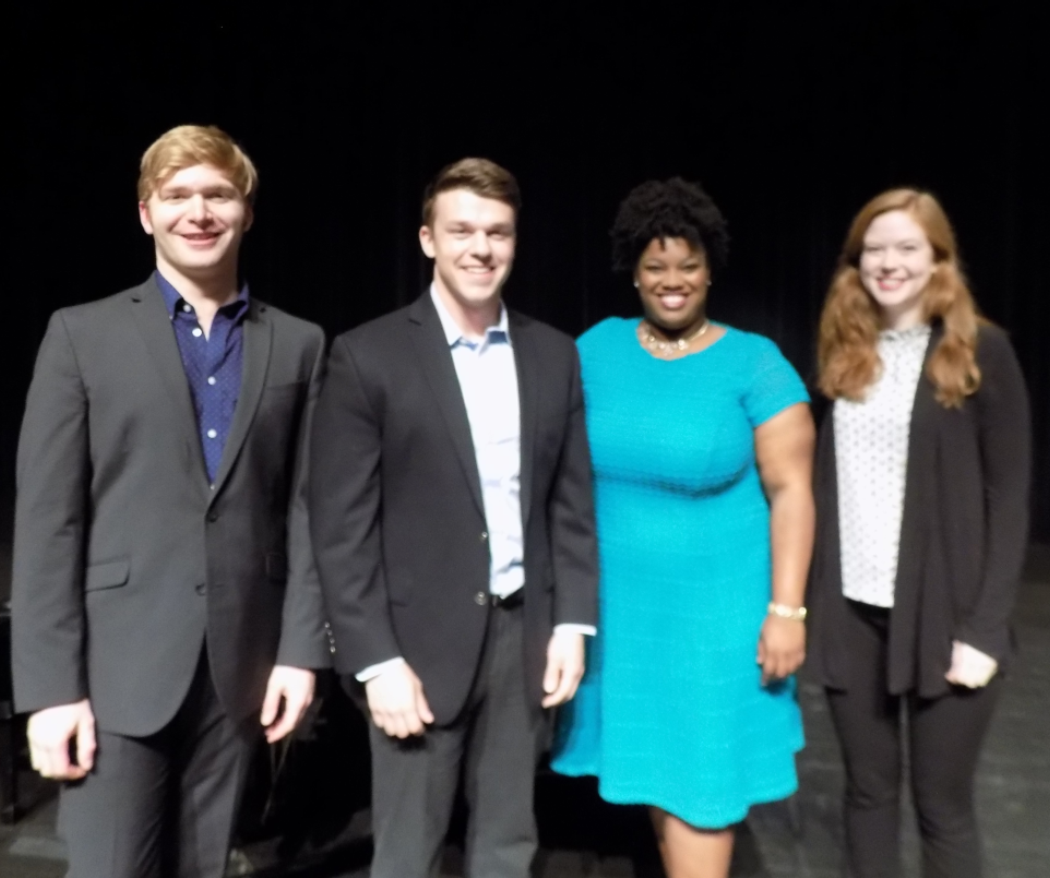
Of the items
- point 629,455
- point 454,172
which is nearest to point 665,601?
point 629,455

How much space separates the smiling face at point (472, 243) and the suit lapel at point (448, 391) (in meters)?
0.08

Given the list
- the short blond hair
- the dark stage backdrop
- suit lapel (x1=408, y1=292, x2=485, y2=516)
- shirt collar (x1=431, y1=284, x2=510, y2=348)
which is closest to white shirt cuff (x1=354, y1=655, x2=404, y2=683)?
suit lapel (x1=408, y1=292, x2=485, y2=516)

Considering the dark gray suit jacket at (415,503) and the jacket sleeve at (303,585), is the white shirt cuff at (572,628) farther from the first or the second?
the jacket sleeve at (303,585)

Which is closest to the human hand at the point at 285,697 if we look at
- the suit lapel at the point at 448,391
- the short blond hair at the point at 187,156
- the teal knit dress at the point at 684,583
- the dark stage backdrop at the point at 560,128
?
the suit lapel at the point at 448,391

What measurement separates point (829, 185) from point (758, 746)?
14.6 ft

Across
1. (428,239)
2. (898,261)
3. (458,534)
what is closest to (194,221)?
(428,239)

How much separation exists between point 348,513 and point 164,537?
260 mm

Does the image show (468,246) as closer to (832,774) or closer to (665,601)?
(665,601)

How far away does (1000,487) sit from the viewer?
163cm

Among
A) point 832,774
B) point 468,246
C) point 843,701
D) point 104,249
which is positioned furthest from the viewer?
point 104,249

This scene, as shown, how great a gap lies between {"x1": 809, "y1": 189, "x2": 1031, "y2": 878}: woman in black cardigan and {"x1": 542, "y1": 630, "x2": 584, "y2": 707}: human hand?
45cm

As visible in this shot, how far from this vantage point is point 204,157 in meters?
1.39

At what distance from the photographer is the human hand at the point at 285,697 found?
149 cm

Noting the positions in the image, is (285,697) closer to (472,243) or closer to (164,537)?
(164,537)
